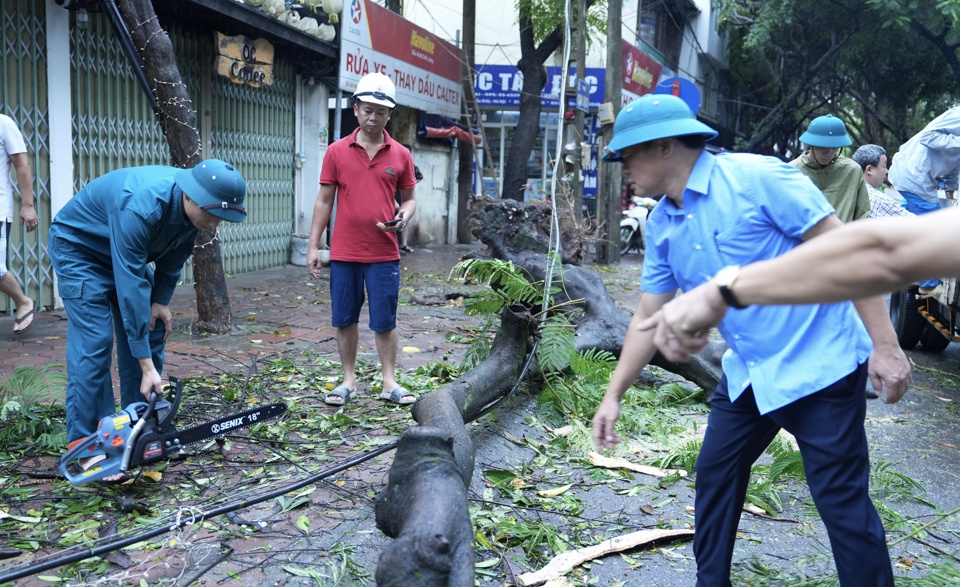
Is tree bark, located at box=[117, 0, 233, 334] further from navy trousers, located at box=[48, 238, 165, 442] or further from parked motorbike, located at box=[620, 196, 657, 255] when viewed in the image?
parked motorbike, located at box=[620, 196, 657, 255]

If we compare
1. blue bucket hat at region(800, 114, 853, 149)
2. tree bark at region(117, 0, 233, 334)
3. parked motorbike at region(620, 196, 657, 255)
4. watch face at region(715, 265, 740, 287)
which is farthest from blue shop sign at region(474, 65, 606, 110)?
watch face at region(715, 265, 740, 287)

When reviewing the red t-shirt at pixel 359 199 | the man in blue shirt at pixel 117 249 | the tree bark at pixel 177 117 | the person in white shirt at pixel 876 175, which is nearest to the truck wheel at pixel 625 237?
the person in white shirt at pixel 876 175

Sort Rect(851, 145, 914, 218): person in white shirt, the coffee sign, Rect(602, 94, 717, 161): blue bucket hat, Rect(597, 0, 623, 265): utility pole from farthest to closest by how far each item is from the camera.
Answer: Rect(597, 0, 623, 265): utility pole < the coffee sign < Rect(851, 145, 914, 218): person in white shirt < Rect(602, 94, 717, 161): blue bucket hat

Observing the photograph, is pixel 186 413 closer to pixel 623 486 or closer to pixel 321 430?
pixel 321 430

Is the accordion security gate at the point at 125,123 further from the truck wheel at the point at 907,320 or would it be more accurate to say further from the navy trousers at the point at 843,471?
the truck wheel at the point at 907,320

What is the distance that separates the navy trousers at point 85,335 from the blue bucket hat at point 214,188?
0.54 metres

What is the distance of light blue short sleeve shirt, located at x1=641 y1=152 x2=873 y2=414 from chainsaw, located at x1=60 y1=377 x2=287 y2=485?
244 cm

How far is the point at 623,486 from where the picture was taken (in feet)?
14.5

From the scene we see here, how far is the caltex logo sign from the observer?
44.8 feet

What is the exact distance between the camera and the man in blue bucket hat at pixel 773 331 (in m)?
2.57

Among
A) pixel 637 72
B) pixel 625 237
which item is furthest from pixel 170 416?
pixel 637 72

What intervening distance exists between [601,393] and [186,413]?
2471 millimetres

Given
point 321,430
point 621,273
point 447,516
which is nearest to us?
point 447,516

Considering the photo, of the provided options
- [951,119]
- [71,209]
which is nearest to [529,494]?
[71,209]
